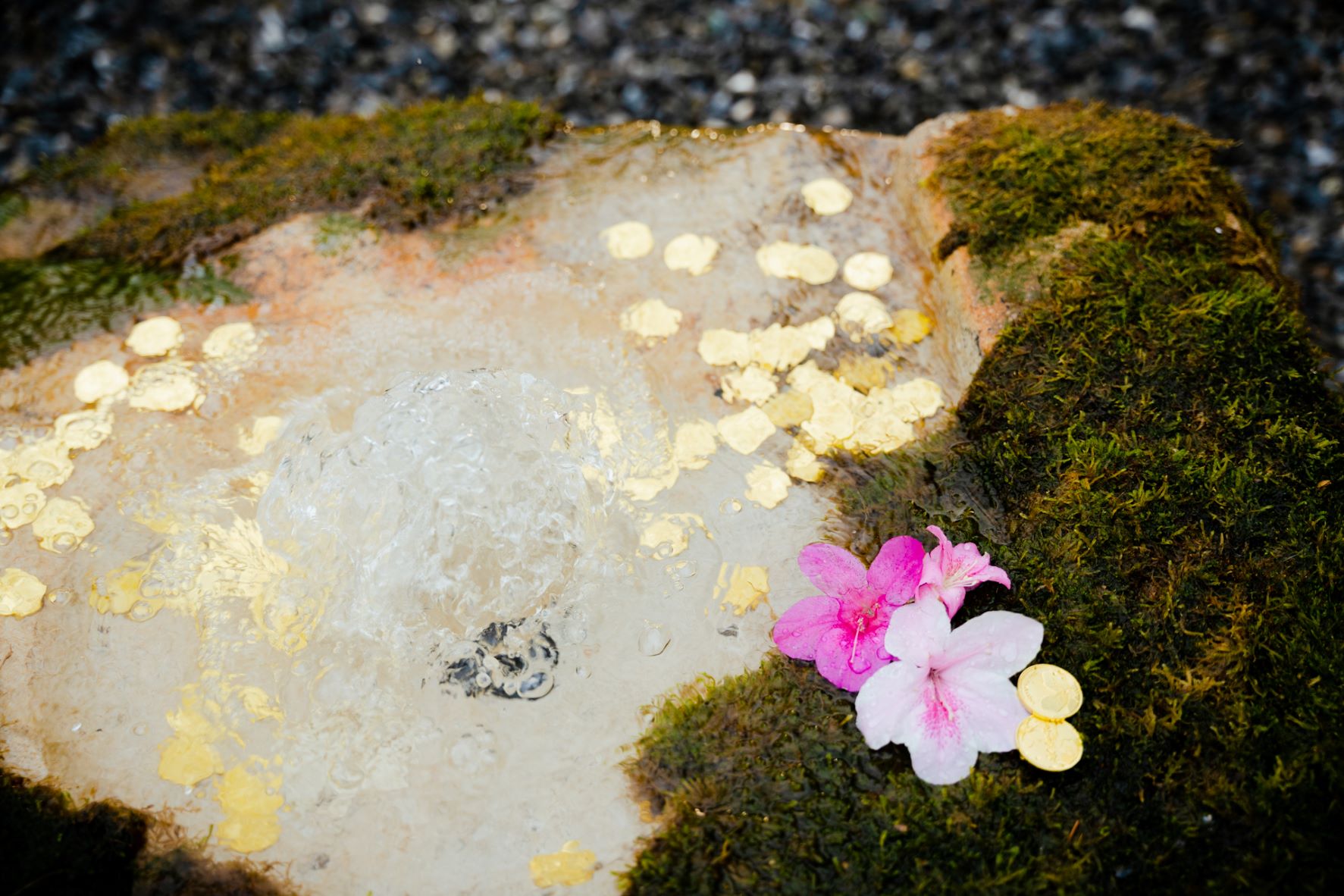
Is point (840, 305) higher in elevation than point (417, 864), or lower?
higher

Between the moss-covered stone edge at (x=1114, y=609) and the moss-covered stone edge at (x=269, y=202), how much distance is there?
1.86 metres

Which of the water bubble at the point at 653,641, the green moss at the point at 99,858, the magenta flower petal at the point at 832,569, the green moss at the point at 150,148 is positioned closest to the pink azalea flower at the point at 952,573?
the magenta flower petal at the point at 832,569

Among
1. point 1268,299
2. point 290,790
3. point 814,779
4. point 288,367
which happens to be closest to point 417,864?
point 290,790

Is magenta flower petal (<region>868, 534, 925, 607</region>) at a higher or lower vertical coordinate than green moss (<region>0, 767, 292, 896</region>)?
higher

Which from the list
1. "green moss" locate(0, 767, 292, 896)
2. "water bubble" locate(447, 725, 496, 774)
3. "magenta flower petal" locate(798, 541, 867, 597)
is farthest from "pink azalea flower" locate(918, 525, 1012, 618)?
"green moss" locate(0, 767, 292, 896)

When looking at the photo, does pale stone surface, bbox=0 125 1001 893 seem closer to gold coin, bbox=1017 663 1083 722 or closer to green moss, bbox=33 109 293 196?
gold coin, bbox=1017 663 1083 722

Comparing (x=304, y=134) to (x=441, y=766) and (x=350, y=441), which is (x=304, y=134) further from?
(x=441, y=766)

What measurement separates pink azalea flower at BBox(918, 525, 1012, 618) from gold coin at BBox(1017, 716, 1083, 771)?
1.08 feet

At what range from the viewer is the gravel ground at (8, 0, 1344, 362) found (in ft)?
17.0

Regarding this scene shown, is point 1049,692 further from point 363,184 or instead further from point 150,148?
point 150,148

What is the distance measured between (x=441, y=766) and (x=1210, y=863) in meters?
1.83

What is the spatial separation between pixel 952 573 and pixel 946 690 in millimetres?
307

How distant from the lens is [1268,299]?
9.13 ft

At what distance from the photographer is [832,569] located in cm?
236
